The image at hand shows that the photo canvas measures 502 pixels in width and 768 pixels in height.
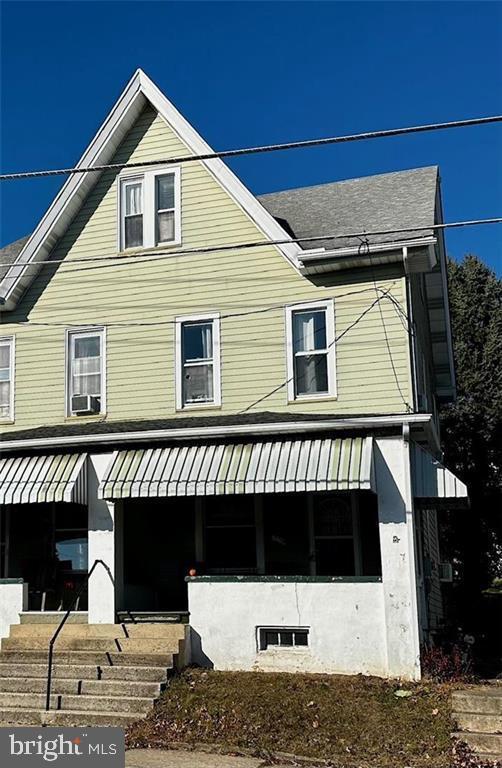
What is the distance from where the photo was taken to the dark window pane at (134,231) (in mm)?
17391

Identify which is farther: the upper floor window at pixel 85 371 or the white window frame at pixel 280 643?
the upper floor window at pixel 85 371

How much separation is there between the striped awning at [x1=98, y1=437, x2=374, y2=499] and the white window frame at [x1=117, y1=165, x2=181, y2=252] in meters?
4.28

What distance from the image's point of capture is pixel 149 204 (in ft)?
56.7

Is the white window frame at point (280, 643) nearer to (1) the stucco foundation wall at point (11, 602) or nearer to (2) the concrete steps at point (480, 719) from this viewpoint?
(2) the concrete steps at point (480, 719)

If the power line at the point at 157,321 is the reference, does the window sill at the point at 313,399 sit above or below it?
below

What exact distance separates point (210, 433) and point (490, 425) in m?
21.1

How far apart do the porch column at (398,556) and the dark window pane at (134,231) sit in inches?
253

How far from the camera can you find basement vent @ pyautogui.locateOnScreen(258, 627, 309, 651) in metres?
14.2

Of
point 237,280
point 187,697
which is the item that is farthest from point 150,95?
point 187,697

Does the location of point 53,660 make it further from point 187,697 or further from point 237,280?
point 237,280

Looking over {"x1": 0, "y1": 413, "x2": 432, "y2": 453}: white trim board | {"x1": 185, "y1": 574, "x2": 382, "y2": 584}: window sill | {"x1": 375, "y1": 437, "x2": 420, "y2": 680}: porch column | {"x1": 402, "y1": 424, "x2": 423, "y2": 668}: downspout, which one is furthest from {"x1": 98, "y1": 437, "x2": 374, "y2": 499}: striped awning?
{"x1": 185, "y1": 574, "x2": 382, "y2": 584}: window sill

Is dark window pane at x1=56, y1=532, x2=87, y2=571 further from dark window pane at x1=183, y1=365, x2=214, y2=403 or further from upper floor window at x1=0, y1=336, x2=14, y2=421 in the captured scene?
dark window pane at x1=183, y1=365, x2=214, y2=403

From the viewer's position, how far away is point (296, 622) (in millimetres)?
14109

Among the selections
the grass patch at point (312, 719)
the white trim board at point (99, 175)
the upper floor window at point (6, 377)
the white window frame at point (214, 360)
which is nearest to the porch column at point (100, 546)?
the white window frame at point (214, 360)
